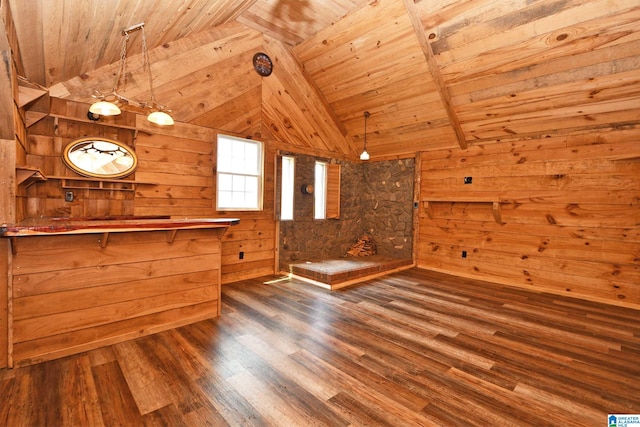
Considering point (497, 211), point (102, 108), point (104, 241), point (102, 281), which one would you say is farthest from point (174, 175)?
point (497, 211)

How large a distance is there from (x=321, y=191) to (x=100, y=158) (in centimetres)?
362

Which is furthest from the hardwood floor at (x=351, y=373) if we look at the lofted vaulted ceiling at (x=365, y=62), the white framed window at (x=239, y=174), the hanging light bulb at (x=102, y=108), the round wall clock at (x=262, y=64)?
the round wall clock at (x=262, y=64)

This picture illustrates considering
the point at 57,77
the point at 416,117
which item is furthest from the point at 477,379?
the point at 57,77

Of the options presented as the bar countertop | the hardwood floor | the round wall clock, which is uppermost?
the round wall clock

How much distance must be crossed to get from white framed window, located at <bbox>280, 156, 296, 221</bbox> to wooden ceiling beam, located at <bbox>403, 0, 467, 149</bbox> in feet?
8.45

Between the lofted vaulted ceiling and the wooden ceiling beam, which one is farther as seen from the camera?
the wooden ceiling beam

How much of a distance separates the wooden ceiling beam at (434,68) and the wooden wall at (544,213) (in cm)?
57

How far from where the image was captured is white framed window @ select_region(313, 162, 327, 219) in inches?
231

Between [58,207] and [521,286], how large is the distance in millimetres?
6172

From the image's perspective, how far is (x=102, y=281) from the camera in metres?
2.48

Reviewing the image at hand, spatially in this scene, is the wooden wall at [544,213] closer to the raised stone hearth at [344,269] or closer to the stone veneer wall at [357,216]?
the stone veneer wall at [357,216]

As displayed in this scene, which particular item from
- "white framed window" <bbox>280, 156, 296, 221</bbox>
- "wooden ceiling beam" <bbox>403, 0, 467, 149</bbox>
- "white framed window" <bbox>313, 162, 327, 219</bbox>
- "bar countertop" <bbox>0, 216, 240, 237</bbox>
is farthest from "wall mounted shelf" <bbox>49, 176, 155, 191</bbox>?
"wooden ceiling beam" <bbox>403, 0, 467, 149</bbox>

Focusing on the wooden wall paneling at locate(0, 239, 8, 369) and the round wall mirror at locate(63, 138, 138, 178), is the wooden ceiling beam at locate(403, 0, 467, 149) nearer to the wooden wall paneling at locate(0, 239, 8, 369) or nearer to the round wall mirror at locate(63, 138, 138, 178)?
the round wall mirror at locate(63, 138, 138, 178)

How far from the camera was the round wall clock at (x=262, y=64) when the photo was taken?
4492mm
